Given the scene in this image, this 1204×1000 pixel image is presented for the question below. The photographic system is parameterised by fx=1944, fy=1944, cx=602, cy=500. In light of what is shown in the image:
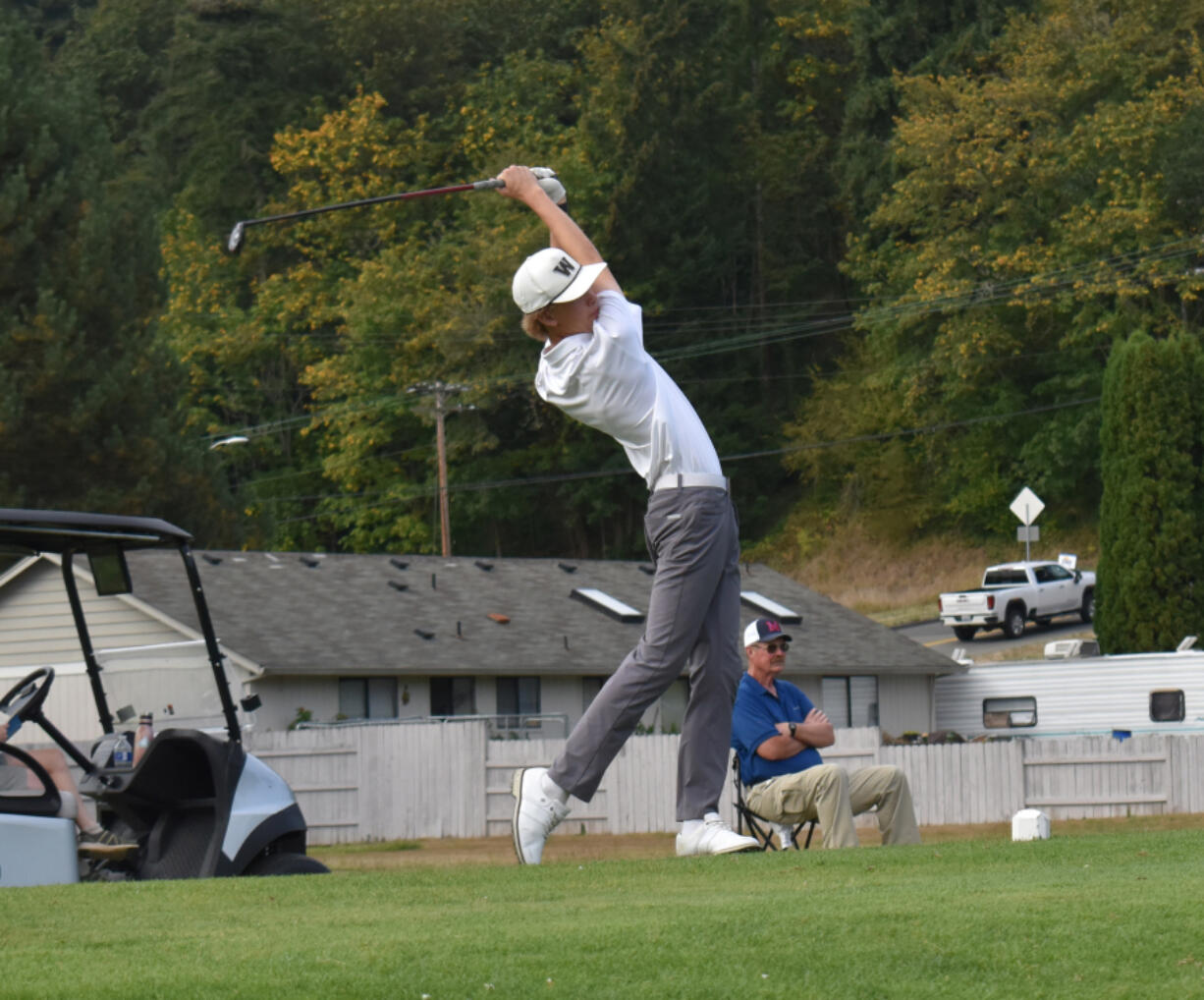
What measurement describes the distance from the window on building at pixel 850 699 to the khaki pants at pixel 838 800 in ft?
89.2

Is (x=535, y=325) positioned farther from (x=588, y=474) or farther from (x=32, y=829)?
(x=588, y=474)

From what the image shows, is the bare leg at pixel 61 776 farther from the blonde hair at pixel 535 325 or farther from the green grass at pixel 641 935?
the blonde hair at pixel 535 325

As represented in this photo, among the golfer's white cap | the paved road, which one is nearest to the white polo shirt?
the golfer's white cap

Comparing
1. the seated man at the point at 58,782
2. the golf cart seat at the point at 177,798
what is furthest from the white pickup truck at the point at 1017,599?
the seated man at the point at 58,782

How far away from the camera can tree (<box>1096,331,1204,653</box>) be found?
39656 millimetres

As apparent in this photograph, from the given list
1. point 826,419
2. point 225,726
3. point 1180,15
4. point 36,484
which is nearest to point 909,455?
point 826,419

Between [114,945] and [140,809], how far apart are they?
10.1ft

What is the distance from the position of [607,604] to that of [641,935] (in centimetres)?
3124

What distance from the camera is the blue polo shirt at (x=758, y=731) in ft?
30.0

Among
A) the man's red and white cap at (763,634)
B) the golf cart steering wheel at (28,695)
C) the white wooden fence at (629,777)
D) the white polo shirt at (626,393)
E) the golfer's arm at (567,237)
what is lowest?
the white wooden fence at (629,777)

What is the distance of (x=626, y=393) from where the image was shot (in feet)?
23.1

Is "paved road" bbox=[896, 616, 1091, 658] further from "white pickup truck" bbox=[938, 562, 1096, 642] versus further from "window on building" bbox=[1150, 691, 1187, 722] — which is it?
"window on building" bbox=[1150, 691, 1187, 722]

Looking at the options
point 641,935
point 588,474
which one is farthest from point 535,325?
point 588,474

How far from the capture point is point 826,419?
62750 mm
